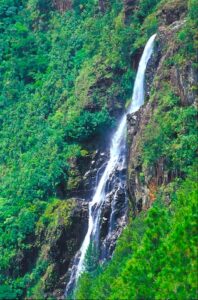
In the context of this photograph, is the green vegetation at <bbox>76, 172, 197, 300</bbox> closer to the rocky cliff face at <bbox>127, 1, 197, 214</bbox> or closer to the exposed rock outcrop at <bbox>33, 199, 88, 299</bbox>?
the rocky cliff face at <bbox>127, 1, 197, 214</bbox>

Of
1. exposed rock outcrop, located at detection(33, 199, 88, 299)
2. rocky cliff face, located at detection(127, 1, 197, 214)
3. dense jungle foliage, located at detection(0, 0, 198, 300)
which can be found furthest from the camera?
exposed rock outcrop, located at detection(33, 199, 88, 299)

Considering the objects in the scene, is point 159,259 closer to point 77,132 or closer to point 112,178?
point 112,178

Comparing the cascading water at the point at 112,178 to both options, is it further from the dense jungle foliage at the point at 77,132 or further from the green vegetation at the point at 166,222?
the green vegetation at the point at 166,222

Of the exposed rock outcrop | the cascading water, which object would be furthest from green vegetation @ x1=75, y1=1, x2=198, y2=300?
the exposed rock outcrop

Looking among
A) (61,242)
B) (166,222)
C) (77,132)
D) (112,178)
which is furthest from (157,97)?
(166,222)

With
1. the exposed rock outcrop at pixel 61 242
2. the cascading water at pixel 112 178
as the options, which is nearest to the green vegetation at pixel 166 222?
the cascading water at pixel 112 178

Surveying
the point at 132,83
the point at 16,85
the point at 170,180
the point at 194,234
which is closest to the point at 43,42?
the point at 16,85

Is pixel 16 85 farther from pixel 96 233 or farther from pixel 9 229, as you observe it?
pixel 96 233
